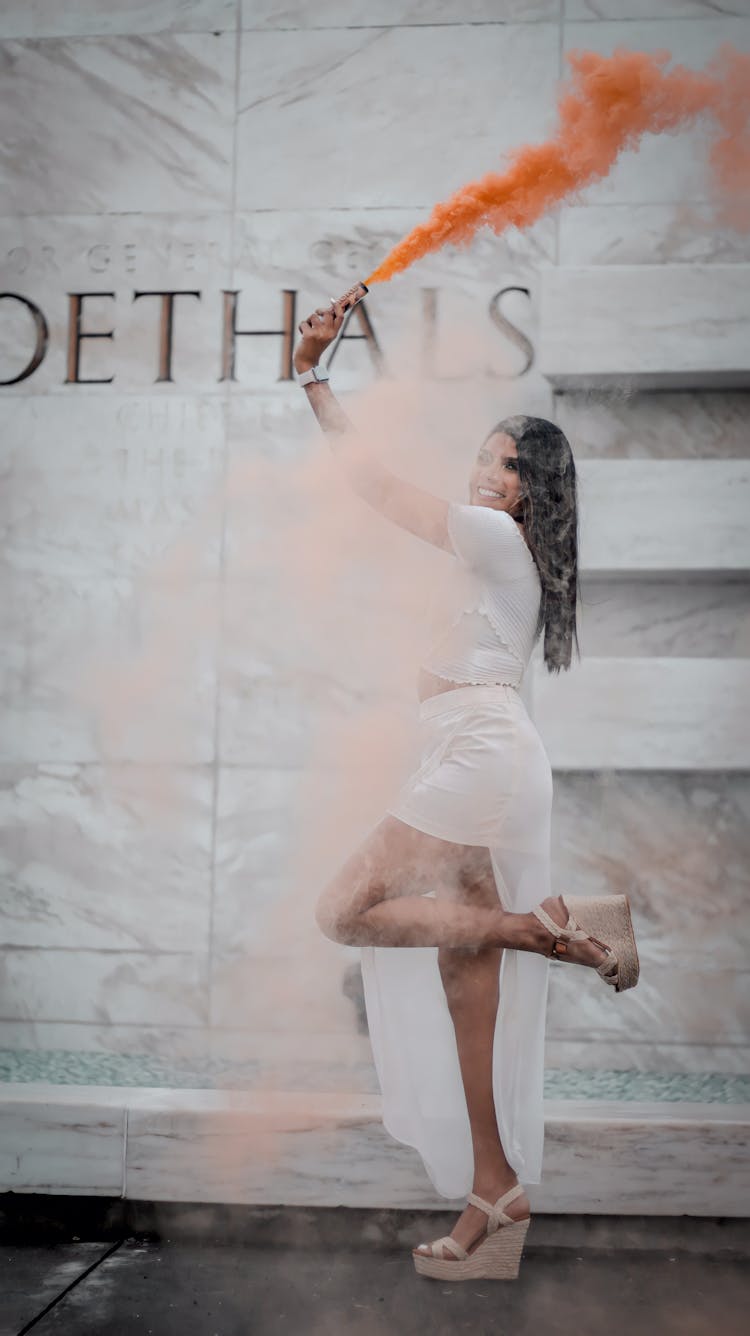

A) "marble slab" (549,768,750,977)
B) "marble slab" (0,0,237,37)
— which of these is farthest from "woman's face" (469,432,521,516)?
"marble slab" (0,0,237,37)

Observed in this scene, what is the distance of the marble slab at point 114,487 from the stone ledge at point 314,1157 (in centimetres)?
197

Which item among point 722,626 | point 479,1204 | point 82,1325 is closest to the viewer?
point 82,1325

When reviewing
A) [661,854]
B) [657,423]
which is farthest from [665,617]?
[661,854]

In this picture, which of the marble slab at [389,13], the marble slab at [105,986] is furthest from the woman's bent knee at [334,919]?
the marble slab at [389,13]

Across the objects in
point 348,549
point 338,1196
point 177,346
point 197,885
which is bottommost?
point 338,1196

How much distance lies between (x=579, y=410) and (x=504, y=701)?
6.21 feet

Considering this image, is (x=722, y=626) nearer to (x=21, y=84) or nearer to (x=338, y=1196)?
(x=338, y=1196)

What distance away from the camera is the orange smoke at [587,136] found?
338 cm

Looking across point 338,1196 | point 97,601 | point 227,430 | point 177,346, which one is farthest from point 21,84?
point 338,1196

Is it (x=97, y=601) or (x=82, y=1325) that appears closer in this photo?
(x=82, y=1325)

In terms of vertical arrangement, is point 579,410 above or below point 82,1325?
above

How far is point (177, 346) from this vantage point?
478 centimetres

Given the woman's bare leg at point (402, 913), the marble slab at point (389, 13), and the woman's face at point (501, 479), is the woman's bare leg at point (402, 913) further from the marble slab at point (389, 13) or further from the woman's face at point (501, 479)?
the marble slab at point (389, 13)

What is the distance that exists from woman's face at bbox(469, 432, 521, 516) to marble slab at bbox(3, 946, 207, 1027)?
2.26m
